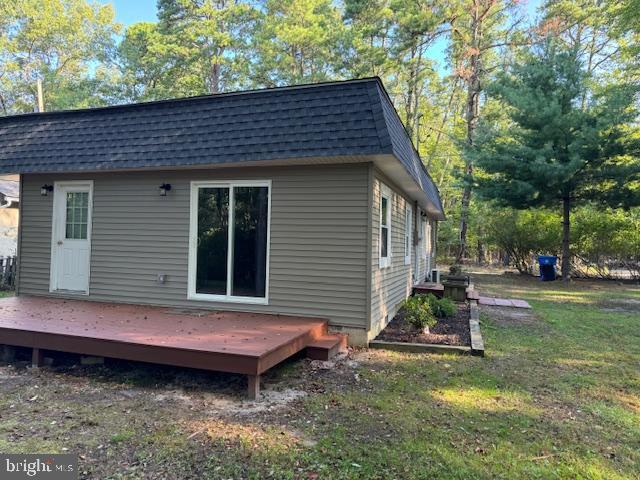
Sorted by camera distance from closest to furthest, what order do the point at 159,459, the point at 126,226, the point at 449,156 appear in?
the point at 159,459 < the point at 126,226 < the point at 449,156

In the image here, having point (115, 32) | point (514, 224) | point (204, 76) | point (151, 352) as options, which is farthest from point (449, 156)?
point (151, 352)

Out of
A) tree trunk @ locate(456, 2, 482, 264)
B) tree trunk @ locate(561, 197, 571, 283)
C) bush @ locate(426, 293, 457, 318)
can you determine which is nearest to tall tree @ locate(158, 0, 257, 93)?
tree trunk @ locate(456, 2, 482, 264)

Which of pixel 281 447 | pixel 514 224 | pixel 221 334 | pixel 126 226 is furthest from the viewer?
pixel 514 224

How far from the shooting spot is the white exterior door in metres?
6.96

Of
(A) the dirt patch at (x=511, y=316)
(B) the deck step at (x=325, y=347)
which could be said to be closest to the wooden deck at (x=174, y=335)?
(B) the deck step at (x=325, y=347)

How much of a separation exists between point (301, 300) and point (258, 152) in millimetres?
1986

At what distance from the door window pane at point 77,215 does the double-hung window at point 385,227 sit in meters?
4.73

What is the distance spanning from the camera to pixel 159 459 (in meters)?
2.75

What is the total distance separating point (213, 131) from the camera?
5.88 metres

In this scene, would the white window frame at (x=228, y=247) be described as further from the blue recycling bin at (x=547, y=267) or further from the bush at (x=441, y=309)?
the blue recycling bin at (x=547, y=267)

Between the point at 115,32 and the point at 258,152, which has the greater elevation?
the point at 115,32

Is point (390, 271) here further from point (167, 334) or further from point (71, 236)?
point (71, 236)

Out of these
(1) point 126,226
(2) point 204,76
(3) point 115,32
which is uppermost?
(3) point 115,32

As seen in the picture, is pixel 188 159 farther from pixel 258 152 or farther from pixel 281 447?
pixel 281 447
